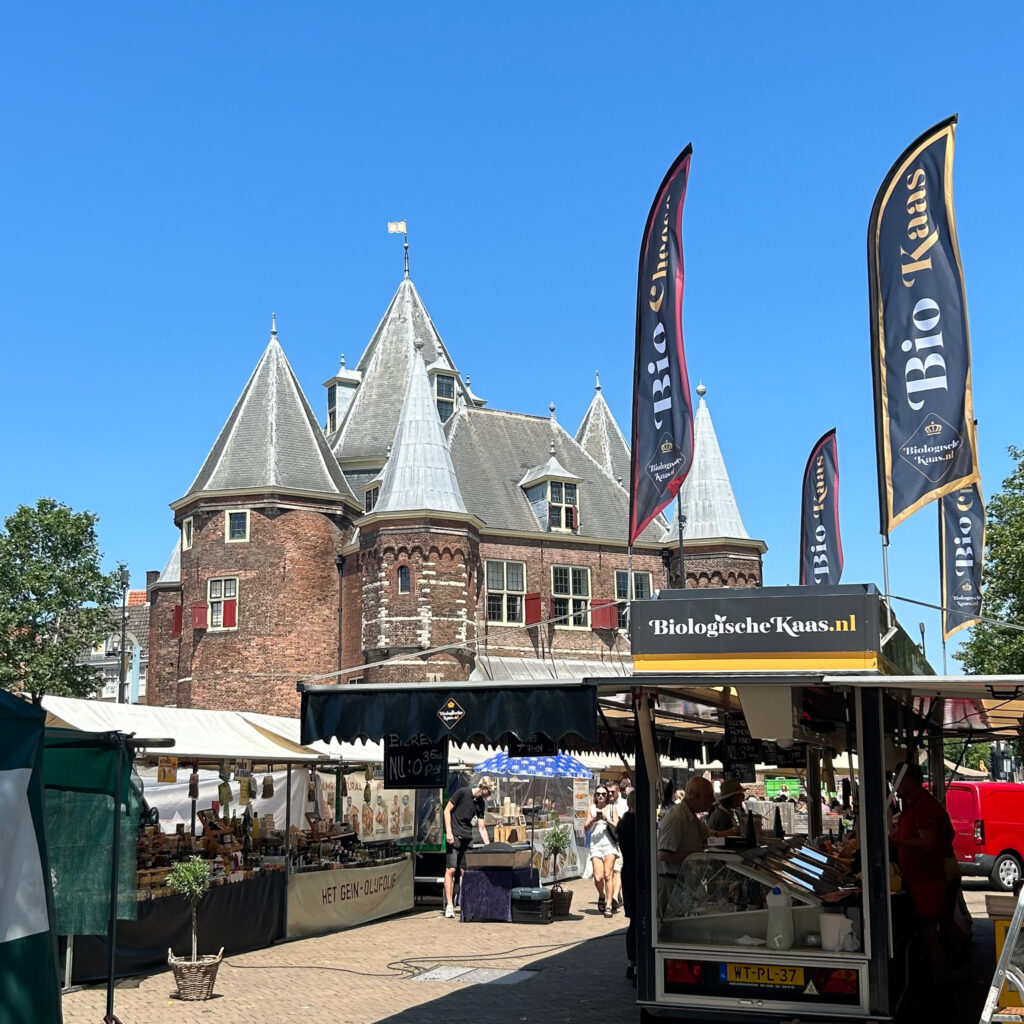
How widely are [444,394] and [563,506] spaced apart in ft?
42.5

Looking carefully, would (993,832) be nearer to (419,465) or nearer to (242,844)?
(242,844)

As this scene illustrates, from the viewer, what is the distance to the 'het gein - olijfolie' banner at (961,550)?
17547 mm

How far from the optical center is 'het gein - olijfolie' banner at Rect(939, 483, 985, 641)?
691 inches

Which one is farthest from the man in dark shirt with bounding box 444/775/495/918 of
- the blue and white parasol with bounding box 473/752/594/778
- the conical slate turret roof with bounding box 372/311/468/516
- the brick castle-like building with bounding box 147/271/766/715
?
the conical slate turret roof with bounding box 372/311/468/516

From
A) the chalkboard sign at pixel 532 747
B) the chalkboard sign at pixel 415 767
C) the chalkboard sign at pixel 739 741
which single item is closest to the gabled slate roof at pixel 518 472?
the chalkboard sign at pixel 415 767

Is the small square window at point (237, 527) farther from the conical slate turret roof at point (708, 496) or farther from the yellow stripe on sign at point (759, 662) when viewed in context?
the yellow stripe on sign at point (759, 662)

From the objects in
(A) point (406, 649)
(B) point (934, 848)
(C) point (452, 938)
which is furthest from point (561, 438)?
(B) point (934, 848)

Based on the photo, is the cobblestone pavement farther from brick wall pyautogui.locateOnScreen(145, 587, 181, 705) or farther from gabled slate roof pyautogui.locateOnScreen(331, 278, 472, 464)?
gabled slate roof pyautogui.locateOnScreen(331, 278, 472, 464)

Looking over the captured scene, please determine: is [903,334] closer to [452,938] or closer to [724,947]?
[724,947]

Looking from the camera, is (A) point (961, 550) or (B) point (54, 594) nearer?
(A) point (961, 550)

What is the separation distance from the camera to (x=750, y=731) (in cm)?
815

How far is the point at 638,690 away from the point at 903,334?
4.74 m

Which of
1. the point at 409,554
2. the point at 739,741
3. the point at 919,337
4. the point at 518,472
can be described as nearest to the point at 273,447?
the point at 409,554

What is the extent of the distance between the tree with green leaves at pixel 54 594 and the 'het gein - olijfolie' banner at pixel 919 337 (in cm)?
3787
